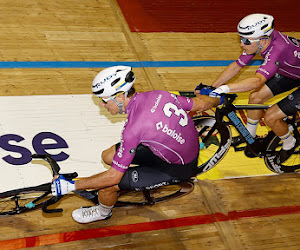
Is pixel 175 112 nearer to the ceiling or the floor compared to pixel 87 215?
nearer to the ceiling

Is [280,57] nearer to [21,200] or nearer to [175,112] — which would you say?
[175,112]

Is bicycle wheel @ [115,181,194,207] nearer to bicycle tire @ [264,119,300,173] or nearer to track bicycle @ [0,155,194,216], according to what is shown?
track bicycle @ [0,155,194,216]

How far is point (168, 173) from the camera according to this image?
4.34 m

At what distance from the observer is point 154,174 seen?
4324mm

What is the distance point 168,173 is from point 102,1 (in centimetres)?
516

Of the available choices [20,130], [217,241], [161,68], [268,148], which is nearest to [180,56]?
[161,68]

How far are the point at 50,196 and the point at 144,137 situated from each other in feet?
5.38

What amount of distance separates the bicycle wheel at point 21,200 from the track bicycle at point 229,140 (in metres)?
1.99

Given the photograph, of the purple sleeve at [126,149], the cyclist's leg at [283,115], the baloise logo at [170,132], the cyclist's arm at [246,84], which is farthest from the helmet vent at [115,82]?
the cyclist's leg at [283,115]

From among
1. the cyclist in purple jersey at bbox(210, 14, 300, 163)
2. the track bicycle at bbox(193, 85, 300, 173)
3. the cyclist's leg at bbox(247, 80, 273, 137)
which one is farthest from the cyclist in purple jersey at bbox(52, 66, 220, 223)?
the cyclist's leg at bbox(247, 80, 273, 137)

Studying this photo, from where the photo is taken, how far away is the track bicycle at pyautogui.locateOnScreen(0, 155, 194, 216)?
424cm

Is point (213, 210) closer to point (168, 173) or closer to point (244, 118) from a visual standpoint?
point (168, 173)

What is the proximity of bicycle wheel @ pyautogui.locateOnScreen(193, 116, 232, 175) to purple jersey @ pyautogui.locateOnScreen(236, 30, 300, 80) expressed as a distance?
2.70ft

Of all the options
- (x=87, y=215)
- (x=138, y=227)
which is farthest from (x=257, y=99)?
(x=87, y=215)
